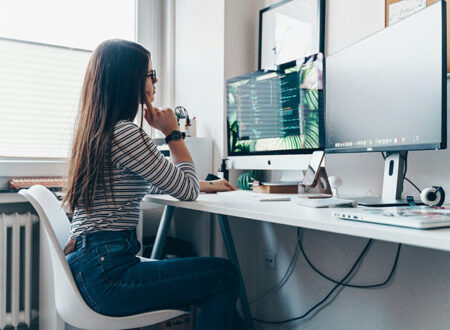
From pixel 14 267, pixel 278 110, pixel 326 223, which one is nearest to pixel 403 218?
pixel 326 223

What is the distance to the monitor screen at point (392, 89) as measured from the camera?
3.34 ft

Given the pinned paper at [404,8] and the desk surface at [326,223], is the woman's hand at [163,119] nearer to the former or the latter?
the desk surface at [326,223]

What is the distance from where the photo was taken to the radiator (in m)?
1.79

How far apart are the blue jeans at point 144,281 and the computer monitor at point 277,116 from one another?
59 cm

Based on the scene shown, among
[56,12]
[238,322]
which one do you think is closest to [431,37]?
[238,322]

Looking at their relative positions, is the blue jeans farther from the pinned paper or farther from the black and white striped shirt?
the pinned paper

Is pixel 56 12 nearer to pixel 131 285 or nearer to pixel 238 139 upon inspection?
pixel 238 139

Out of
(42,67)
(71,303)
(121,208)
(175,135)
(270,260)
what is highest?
(42,67)

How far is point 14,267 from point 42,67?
3.28 feet

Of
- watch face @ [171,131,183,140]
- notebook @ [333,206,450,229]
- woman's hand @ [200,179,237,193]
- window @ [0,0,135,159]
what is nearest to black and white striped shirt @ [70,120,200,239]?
watch face @ [171,131,183,140]

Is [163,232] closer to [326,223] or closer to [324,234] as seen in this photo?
[324,234]

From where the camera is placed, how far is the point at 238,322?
125cm

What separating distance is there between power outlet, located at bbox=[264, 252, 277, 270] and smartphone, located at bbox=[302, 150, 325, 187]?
648 mm

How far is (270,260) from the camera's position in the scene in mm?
1984
